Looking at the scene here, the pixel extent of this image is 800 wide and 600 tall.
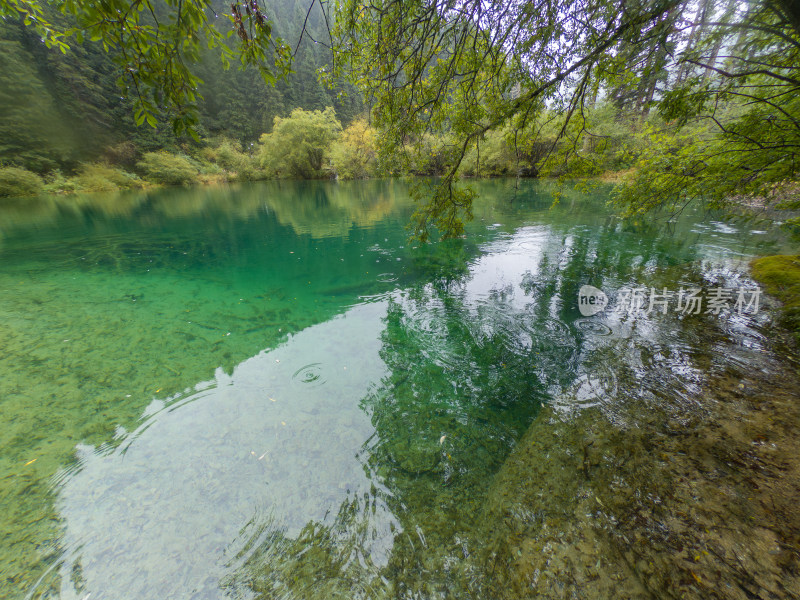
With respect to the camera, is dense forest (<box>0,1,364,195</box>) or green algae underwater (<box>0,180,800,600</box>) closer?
green algae underwater (<box>0,180,800,600</box>)

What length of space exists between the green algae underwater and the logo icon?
23 centimetres

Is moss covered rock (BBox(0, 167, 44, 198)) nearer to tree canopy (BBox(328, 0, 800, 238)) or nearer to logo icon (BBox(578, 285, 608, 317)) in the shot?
tree canopy (BBox(328, 0, 800, 238))

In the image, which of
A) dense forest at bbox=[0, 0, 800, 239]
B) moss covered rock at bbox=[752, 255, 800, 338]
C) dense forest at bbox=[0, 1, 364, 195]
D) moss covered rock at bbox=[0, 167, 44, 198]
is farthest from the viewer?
dense forest at bbox=[0, 1, 364, 195]

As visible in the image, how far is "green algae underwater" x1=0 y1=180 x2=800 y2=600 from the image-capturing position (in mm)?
2316

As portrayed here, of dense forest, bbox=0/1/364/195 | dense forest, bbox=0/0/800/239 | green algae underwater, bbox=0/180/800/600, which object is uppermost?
dense forest, bbox=0/1/364/195

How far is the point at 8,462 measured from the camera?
3266 millimetres

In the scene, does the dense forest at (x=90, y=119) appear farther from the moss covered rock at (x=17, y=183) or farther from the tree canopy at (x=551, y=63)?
Answer: the tree canopy at (x=551, y=63)

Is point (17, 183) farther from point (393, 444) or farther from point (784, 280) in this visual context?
point (784, 280)

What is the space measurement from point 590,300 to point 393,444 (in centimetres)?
541

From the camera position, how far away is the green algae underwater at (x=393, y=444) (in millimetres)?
2316

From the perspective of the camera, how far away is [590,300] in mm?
6539

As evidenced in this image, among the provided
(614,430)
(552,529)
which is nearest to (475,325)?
(614,430)

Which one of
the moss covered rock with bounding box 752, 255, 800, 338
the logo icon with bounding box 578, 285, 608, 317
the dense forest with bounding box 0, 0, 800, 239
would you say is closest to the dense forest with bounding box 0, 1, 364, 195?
the dense forest with bounding box 0, 0, 800, 239

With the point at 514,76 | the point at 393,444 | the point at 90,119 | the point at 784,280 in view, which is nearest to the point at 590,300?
the point at 784,280
